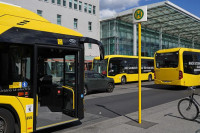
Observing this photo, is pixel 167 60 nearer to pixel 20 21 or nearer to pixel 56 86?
pixel 56 86

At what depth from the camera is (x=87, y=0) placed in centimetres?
3894

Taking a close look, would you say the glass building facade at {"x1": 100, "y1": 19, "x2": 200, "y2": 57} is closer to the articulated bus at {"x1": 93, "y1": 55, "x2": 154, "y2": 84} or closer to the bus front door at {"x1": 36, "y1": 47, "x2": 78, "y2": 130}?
the articulated bus at {"x1": 93, "y1": 55, "x2": 154, "y2": 84}

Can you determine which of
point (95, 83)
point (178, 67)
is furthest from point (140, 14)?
point (178, 67)

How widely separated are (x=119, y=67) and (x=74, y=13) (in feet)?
63.7

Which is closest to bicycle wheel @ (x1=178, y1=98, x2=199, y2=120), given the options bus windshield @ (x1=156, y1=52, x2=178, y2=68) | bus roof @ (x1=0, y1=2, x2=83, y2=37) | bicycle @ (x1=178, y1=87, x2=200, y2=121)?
bicycle @ (x1=178, y1=87, x2=200, y2=121)

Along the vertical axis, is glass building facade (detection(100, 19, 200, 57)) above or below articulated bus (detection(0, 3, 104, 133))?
above

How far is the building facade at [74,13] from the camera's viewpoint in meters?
32.0

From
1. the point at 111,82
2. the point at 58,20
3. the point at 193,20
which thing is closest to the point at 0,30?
the point at 111,82

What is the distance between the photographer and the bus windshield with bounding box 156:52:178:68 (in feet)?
51.0

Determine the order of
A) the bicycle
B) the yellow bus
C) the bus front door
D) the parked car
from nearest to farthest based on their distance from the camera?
the bus front door < the bicycle < the parked car < the yellow bus

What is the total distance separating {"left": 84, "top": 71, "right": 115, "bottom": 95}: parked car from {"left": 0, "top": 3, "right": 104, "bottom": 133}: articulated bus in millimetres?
6943

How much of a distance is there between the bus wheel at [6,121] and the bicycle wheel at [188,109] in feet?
16.9

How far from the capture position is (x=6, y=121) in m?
4.35

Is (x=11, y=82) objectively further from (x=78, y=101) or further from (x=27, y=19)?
(x=78, y=101)
